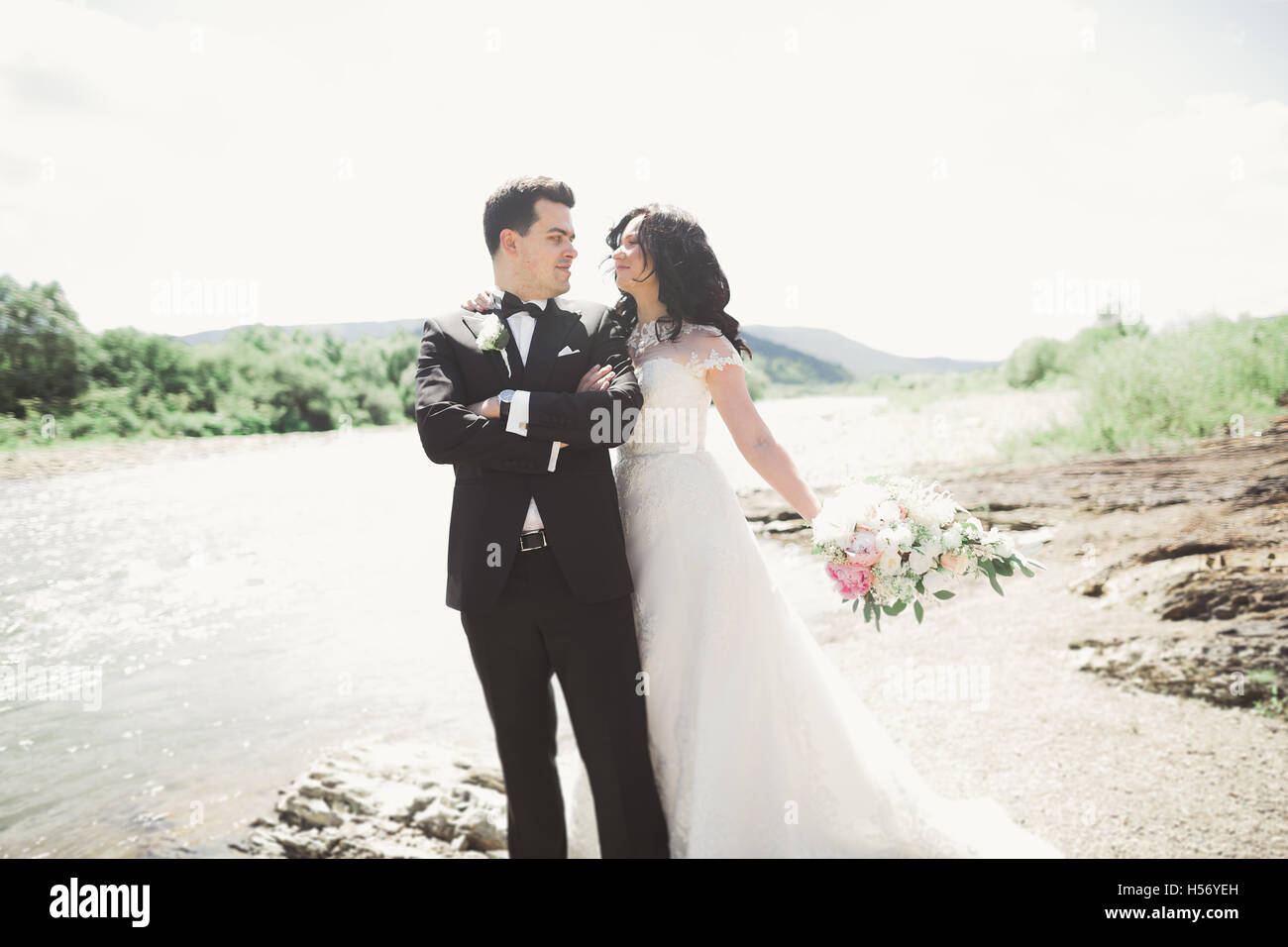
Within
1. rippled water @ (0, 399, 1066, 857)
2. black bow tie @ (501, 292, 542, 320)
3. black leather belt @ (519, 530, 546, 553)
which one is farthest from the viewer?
rippled water @ (0, 399, 1066, 857)

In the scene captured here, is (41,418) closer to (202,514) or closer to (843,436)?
(202,514)

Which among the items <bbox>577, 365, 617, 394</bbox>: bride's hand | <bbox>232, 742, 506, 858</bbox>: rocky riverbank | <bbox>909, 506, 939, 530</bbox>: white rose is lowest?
<bbox>232, 742, 506, 858</bbox>: rocky riverbank

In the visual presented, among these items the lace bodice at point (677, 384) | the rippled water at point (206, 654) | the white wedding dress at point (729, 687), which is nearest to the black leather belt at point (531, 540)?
the white wedding dress at point (729, 687)

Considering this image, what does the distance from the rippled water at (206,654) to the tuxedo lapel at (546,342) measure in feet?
12.9

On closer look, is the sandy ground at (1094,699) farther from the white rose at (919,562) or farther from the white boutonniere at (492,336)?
the white boutonniere at (492,336)

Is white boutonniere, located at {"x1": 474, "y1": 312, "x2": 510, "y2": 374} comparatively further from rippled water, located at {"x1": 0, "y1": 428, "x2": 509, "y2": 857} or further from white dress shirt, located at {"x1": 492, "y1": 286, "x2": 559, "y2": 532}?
rippled water, located at {"x1": 0, "y1": 428, "x2": 509, "y2": 857}

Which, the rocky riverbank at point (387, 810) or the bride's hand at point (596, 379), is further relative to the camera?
the rocky riverbank at point (387, 810)

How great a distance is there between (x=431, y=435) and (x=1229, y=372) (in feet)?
53.1

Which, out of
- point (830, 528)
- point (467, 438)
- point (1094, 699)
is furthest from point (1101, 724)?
point (467, 438)

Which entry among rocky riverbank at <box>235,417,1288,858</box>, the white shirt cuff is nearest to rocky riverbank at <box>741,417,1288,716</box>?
rocky riverbank at <box>235,417,1288,858</box>

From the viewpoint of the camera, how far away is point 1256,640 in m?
5.59

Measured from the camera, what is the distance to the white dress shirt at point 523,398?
7.90ft

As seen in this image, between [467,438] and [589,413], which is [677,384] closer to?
[589,413]

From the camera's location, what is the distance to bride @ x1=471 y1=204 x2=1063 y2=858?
2.79 m
